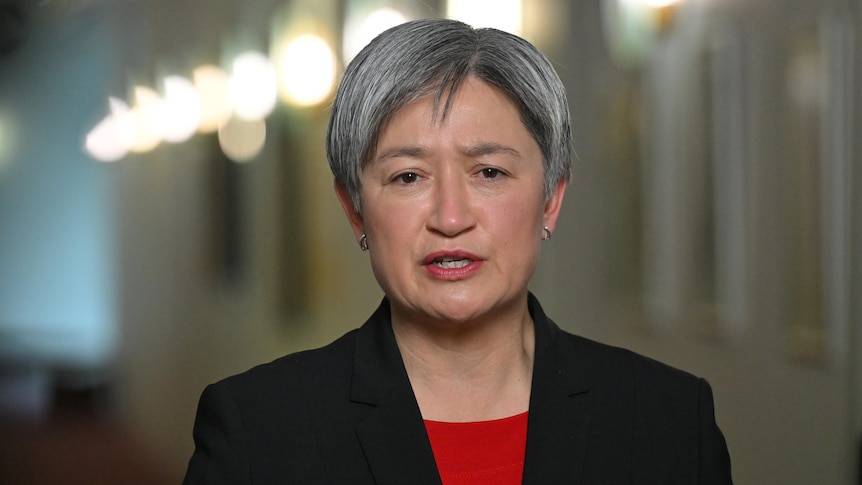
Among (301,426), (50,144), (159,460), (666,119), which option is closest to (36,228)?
(50,144)

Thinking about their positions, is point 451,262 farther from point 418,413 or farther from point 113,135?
point 113,135

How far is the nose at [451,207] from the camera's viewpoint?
188 cm

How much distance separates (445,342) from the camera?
2.06m

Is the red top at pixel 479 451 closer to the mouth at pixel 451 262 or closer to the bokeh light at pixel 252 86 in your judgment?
the mouth at pixel 451 262

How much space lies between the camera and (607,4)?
18.2 ft

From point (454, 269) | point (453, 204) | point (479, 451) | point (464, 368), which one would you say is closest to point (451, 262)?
point (454, 269)

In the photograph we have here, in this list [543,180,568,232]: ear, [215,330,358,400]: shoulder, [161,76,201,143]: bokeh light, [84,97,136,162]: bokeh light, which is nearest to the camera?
[215,330,358,400]: shoulder

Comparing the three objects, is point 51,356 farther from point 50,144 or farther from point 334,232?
point 334,232

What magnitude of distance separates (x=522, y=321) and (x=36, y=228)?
3.48 metres

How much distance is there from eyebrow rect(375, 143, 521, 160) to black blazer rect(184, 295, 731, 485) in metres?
0.36

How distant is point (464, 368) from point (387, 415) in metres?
0.20

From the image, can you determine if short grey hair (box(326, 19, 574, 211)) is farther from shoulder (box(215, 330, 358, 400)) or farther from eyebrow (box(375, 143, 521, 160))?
shoulder (box(215, 330, 358, 400))

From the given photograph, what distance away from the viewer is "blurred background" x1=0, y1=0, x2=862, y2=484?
15.2 feet

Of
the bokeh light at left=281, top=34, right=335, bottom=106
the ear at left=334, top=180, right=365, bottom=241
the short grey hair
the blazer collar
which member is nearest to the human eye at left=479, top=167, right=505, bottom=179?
the short grey hair
